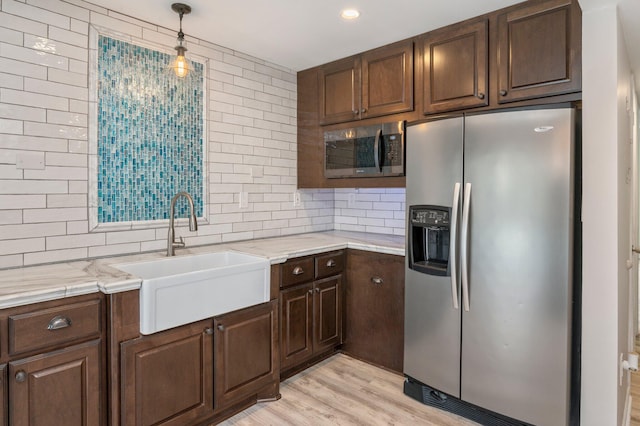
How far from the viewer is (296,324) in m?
2.59

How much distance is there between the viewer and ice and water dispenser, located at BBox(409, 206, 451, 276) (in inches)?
86.4

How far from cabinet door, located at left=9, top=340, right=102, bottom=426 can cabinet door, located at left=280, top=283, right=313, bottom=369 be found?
3.61ft

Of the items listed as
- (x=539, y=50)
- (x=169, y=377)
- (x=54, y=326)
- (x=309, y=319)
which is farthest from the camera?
(x=309, y=319)

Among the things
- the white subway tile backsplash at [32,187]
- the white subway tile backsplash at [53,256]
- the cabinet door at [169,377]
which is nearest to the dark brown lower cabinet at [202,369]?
the cabinet door at [169,377]

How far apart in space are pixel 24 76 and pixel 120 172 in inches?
25.4

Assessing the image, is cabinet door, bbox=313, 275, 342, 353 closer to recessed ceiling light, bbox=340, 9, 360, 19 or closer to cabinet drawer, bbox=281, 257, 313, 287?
cabinet drawer, bbox=281, 257, 313, 287

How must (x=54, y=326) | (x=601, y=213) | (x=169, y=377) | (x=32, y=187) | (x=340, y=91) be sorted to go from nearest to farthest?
(x=54, y=326), (x=601, y=213), (x=169, y=377), (x=32, y=187), (x=340, y=91)

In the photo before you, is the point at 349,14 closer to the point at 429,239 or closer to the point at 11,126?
the point at 429,239

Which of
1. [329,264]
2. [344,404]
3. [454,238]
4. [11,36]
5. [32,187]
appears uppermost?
[11,36]

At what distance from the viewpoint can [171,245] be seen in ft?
7.68

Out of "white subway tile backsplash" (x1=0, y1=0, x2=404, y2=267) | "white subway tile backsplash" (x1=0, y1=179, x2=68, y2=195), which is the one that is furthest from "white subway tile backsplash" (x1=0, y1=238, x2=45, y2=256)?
"white subway tile backsplash" (x1=0, y1=179, x2=68, y2=195)

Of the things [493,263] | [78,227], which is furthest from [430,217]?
[78,227]

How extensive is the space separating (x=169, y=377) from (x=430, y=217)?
63.9 inches

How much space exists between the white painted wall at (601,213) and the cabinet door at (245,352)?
164cm
